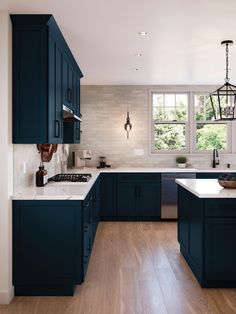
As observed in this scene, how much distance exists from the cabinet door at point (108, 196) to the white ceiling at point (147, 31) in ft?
5.95

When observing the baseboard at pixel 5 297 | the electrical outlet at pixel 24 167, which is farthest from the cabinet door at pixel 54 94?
→ the baseboard at pixel 5 297

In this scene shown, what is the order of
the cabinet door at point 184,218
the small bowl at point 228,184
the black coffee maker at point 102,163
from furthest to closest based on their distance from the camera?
the black coffee maker at point 102,163
the cabinet door at point 184,218
the small bowl at point 228,184

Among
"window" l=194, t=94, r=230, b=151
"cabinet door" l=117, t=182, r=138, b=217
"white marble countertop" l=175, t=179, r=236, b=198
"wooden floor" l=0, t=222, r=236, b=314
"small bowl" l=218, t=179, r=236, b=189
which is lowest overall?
"wooden floor" l=0, t=222, r=236, b=314

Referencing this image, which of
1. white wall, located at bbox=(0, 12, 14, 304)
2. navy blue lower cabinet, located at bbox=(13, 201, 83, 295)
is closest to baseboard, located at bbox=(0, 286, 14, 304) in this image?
white wall, located at bbox=(0, 12, 14, 304)

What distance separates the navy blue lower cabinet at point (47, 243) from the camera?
3074mm

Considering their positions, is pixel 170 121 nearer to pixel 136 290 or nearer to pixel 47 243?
pixel 136 290

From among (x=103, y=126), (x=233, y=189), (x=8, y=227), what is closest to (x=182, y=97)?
(x=103, y=126)

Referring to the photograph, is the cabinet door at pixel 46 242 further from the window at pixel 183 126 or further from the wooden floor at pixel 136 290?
the window at pixel 183 126

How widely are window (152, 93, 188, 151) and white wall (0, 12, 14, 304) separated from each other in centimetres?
416

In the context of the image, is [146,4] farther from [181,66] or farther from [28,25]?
[181,66]

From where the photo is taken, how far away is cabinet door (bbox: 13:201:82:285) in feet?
10.1

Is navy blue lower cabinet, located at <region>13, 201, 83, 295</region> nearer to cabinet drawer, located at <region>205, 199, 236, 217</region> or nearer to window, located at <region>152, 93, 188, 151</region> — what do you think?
cabinet drawer, located at <region>205, 199, 236, 217</region>

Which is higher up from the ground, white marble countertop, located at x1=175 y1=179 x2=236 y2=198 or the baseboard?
white marble countertop, located at x1=175 y1=179 x2=236 y2=198

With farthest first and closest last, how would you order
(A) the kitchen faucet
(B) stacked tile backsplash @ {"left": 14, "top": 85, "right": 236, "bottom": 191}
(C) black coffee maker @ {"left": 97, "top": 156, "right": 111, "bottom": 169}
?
(B) stacked tile backsplash @ {"left": 14, "top": 85, "right": 236, "bottom": 191}
(A) the kitchen faucet
(C) black coffee maker @ {"left": 97, "top": 156, "right": 111, "bottom": 169}
